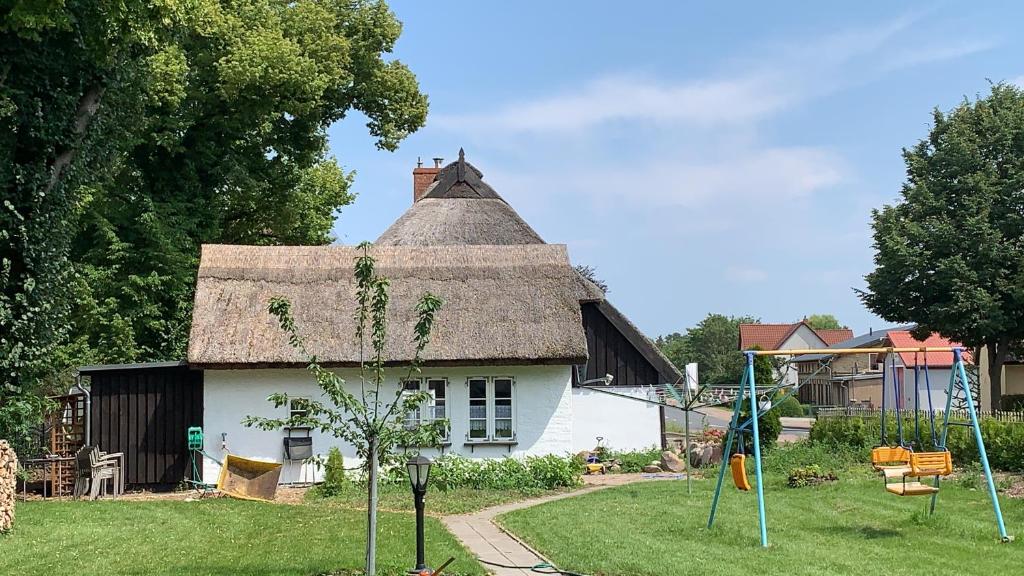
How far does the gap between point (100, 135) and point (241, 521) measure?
7970mm

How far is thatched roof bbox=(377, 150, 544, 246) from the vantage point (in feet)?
92.0

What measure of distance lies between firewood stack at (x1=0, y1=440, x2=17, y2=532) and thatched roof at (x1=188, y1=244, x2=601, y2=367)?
602 cm

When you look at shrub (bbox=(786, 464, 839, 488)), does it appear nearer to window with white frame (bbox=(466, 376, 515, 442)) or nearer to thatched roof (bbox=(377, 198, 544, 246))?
window with white frame (bbox=(466, 376, 515, 442))

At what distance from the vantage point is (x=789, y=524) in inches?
512

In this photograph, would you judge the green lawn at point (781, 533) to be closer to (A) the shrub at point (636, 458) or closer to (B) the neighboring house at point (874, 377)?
(A) the shrub at point (636, 458)

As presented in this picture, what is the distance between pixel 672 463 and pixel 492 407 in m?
4.03

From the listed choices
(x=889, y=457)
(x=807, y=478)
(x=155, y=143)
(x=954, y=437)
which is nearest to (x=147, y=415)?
(x=155, y=143)

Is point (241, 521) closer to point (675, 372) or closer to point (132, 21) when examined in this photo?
point (132, 21)

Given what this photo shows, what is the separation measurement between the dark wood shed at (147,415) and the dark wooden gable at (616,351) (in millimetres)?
8776

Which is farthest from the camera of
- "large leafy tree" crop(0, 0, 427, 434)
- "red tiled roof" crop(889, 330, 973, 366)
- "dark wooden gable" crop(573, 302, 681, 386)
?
"red tiled roof" crop(889, 330, 973, 366)

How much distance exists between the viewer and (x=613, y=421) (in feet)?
75.9

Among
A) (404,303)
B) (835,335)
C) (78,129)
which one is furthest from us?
(835,335)

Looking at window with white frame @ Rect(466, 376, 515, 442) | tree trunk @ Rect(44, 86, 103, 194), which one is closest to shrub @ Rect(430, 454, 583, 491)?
window with white frame @ Rect(466, 376, 515, 442)

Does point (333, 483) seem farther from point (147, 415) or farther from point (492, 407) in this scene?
point (147, 415)
